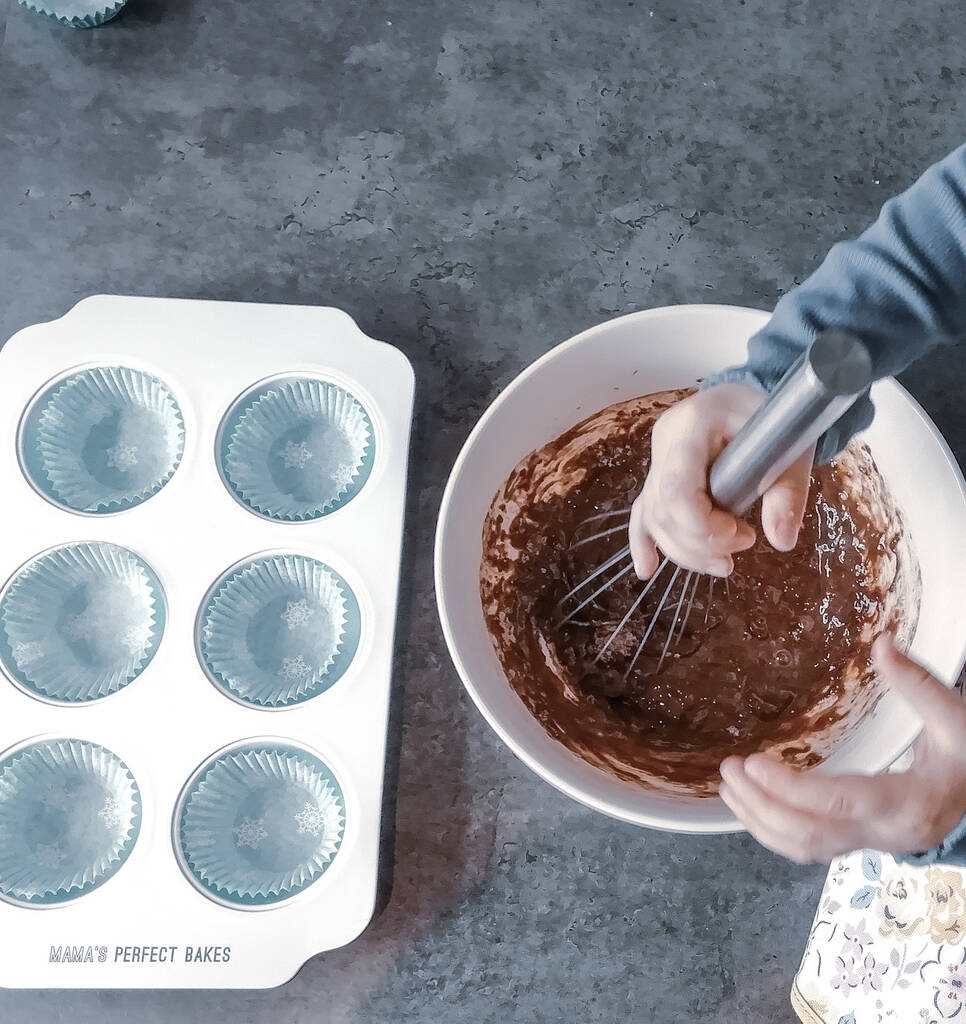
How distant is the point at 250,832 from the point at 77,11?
0.83 m

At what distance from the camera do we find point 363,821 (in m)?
0.66

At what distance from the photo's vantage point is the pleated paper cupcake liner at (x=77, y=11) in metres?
0.80

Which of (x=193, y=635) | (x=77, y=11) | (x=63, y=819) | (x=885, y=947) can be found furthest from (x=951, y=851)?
(x=77, y=11)

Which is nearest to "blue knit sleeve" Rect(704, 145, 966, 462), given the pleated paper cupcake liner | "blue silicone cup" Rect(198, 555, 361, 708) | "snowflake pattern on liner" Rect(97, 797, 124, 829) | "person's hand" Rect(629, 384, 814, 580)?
"person's hand" Rect(629, 384, 814, 580)

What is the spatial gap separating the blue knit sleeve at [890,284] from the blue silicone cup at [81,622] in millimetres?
535

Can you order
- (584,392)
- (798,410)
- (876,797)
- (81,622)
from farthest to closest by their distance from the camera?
(81,622) < (584,392) < (876,797) < (798,410)

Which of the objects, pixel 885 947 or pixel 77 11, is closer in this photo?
pixel 885 947

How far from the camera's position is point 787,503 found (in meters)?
0.54

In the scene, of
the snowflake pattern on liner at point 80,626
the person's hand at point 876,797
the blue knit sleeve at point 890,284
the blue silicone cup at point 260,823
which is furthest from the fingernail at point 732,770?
the snowflake pattern on liner at point 80,626

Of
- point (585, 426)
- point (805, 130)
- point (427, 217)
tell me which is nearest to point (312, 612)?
point (585, 426)

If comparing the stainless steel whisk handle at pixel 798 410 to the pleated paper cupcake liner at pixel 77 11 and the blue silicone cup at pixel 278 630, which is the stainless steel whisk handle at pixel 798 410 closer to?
the blue silicone cup at pixel 278 630

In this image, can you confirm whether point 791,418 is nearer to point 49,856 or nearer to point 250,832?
point 250,832

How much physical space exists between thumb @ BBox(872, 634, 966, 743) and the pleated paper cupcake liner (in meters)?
0.92

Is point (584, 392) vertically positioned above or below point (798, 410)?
below
